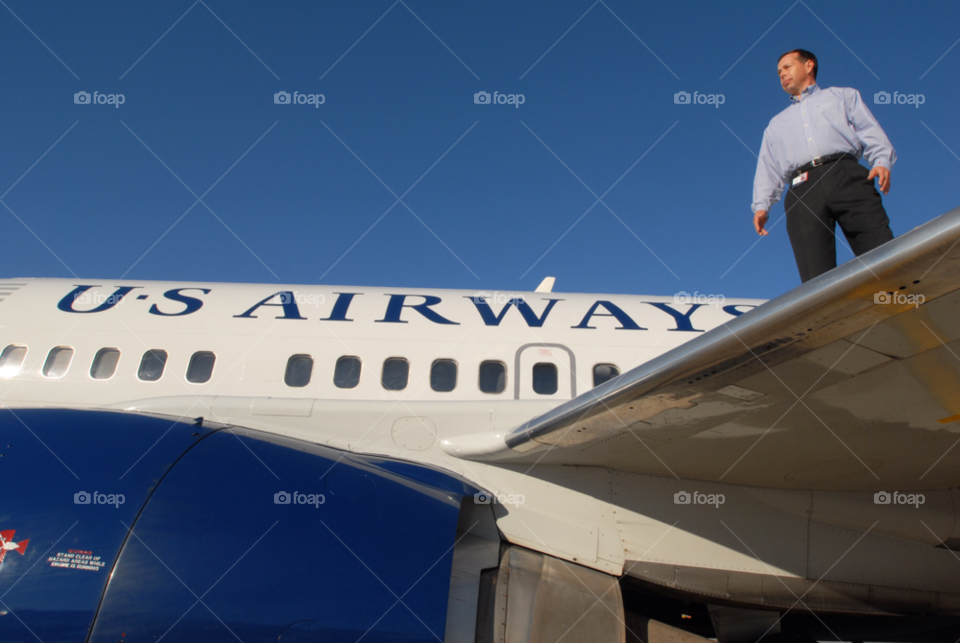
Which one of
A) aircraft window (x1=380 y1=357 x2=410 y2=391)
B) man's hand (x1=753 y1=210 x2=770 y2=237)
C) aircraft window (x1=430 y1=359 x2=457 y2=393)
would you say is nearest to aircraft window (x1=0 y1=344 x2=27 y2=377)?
aircraft window (x1=380 y1=357 x2=410 y2=391)

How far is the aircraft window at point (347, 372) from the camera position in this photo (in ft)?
17.7

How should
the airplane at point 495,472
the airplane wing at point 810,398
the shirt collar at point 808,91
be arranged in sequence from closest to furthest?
1. the airplane wing at point 810,398
2. the airplane at point 495,472
3. the shirt collar at point 808,91

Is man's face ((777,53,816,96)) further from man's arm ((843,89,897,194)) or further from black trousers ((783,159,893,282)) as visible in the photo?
black trousers ((783,159,893,282))

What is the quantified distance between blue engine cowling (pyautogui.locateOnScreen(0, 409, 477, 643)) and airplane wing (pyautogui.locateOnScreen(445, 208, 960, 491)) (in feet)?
3.28

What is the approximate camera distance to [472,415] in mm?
4594

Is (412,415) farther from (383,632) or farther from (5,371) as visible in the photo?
(5,371)

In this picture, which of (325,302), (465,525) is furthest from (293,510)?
(325,302)

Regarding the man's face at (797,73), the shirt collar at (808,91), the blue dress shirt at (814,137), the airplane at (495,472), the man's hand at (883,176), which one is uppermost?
the man's face at (797,73)

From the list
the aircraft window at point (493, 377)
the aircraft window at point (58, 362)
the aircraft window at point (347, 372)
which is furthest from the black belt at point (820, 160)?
the aircraft window at point (58, 362)

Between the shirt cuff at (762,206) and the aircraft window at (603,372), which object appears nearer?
the shirt cuff at (762,206)

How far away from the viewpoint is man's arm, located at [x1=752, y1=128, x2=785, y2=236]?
3.63 m

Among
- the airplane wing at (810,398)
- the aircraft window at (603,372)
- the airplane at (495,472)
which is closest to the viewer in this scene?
the airplane wing at (810,398)

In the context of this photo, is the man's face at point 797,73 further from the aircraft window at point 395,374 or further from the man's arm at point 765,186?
the aircraft window at point 395,374

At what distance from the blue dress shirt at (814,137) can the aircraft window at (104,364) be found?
5.64 m
